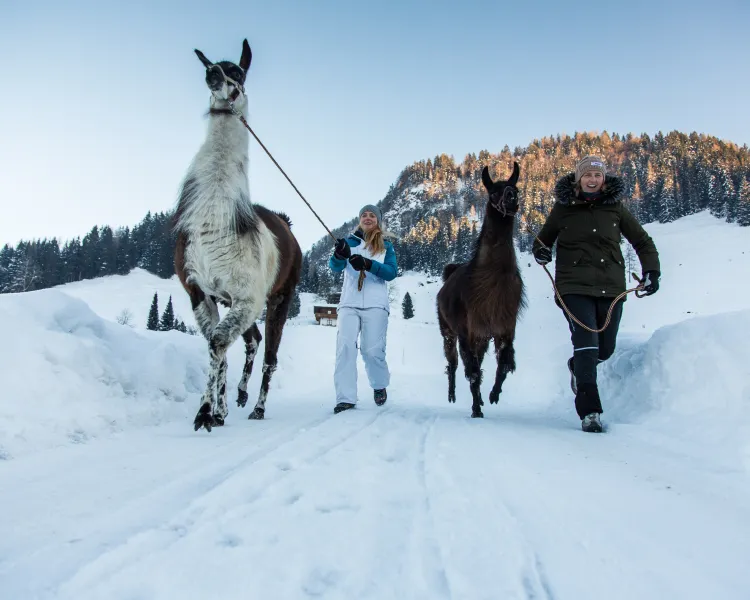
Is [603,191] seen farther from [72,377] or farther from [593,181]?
[72,377]

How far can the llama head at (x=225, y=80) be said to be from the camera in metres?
3.80

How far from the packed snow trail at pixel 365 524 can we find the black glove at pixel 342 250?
261cm

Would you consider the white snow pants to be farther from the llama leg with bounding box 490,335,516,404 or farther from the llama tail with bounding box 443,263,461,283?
the llama tail with bounding box 443,263,461,283

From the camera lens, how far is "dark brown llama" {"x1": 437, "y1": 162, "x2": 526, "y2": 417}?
15.1ft

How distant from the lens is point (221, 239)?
346 centimetres

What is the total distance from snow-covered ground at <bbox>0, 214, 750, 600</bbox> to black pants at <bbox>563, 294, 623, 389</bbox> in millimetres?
377

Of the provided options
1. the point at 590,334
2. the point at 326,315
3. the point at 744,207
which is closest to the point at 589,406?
the point at 590,334

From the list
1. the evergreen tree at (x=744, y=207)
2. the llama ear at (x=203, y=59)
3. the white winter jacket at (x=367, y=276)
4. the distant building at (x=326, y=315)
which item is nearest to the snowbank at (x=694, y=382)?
the white winter jacket at (x=367, y=276)

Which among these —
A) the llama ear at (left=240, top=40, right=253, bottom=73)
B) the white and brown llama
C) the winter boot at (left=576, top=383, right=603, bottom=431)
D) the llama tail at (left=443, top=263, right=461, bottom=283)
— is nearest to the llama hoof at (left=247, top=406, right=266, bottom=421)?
the white and brown llama

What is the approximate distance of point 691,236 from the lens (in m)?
63.1

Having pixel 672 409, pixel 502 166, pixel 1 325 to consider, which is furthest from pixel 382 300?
pixel 502 166

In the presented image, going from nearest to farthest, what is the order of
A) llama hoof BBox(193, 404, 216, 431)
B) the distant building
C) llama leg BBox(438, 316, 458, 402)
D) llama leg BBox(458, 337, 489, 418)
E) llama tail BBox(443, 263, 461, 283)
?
llama hoof BBox(193, 404, 216, 431), llama leg BBox(458, 337, 489, 418), llama leg BBox(438, 316, 458, 402), llama tail BBox(443, 263, 461, 283), the distant building

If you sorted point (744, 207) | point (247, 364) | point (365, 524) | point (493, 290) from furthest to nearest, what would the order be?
point (744, 207) → point (247, 364) → point (493, 290) → point (365, 524)

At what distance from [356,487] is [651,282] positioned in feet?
10.8
